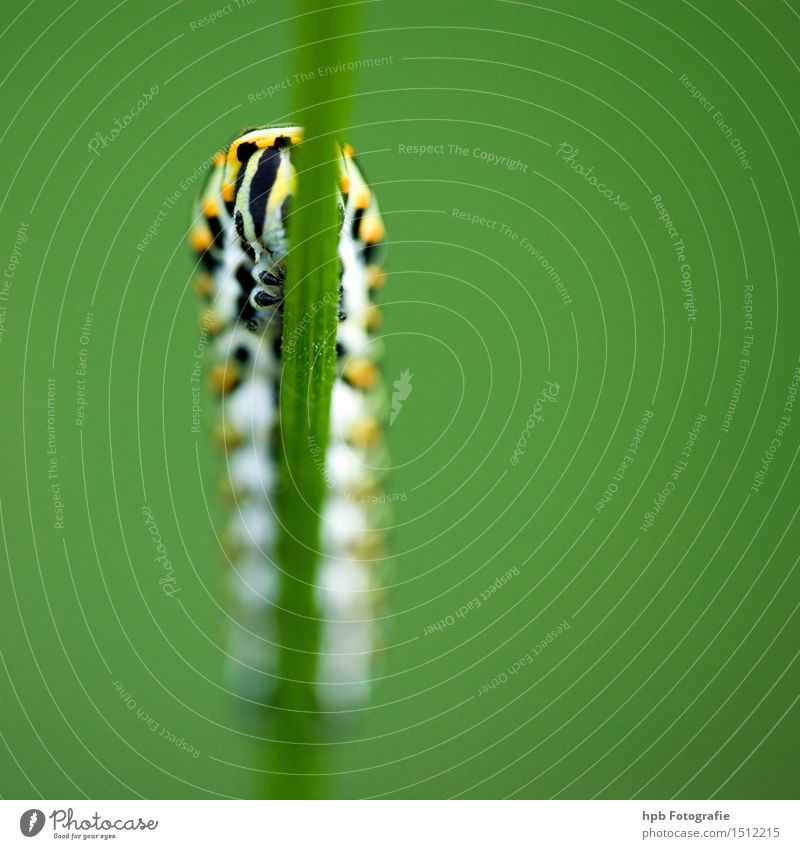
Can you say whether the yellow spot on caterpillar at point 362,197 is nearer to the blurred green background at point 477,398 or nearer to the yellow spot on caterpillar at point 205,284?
the yellow spot on caterpillar at point 205,284

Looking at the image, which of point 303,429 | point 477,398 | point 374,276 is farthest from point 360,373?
point 477,398

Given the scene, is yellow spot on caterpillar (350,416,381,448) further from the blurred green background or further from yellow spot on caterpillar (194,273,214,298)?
the blurred green background

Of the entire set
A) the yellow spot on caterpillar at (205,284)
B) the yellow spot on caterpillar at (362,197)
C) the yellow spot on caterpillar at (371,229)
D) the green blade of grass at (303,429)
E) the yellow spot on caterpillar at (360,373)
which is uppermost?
the yellow spot on caterpillar at (362,197)

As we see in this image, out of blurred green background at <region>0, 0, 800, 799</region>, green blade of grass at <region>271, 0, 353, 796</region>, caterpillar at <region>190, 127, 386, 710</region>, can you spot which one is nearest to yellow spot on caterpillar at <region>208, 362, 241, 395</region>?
caterpillar at <region>190, 127, 386, 710</region>

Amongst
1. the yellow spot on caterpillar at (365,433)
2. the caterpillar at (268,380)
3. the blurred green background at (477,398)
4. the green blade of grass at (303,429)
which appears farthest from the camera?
the blurred green background at (477,398)

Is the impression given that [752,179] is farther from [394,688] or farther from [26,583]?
[26,583]

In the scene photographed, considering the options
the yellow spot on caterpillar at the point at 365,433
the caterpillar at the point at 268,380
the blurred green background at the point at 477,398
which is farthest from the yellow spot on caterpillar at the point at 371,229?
the blurred green background at the point at 477,398
